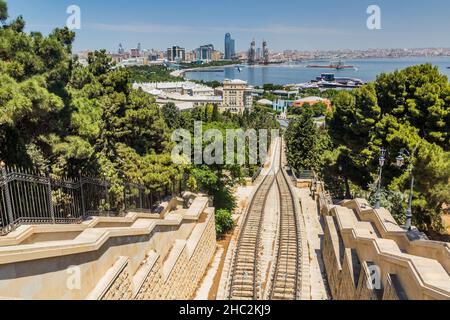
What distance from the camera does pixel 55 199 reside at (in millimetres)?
8875

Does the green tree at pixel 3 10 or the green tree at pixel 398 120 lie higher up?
the green tree at pixel 3 10

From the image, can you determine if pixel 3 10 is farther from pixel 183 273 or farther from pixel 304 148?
pixel 304 148

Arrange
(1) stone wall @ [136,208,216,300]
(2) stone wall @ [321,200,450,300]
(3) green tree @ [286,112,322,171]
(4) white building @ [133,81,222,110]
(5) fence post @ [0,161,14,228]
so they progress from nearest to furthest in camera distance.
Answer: (5) fence post @ [0,161,14,228] → (2) stone wall @ [321,200,450,300] → (1) stone wall @ [136,208,216,300] → (3) green tree @ [286,112,322,171] → (4) white building @ [133,81,222,110]

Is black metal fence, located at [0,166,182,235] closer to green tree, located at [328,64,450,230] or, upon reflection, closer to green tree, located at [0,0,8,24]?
green tree, located at [0,0,8,24]

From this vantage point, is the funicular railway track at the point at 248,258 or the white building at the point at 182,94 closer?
the funicular railway track at the point at 248,258

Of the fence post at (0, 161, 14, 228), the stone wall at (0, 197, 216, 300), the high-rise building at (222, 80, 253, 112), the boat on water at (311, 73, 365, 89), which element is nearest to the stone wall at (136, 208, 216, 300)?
the stone wall at (0, 197, 216, 300)

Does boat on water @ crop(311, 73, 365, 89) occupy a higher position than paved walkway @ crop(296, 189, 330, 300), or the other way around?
boat on water @ crop(311, 73, 365, 89)

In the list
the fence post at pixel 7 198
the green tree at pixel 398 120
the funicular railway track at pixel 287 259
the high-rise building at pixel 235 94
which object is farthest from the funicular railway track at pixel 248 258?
the high-rise building at pixel 235 94

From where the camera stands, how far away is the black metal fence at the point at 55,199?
683cm

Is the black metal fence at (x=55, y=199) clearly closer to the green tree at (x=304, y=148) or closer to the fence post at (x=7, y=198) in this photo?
the fence post at (x=7, y=198)

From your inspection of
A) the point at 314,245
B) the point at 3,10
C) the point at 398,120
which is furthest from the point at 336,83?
the point at 3,10

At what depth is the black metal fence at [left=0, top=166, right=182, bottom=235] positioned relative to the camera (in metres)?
6.83

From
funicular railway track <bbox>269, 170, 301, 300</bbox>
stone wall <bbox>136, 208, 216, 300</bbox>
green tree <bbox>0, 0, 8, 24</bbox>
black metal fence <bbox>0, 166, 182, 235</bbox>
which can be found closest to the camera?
black metal fence <bbox>0, 166, 182, 235</bbox>

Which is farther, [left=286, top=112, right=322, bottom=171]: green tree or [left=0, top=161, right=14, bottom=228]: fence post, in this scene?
[left=286, top=112, right=322, bottom=171]: green tree
